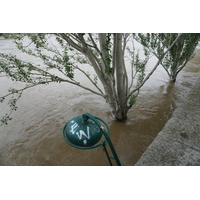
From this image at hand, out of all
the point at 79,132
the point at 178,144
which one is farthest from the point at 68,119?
the point at 79,132

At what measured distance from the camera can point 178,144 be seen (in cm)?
245

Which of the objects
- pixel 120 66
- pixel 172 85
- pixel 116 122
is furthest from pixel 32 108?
pixel 172 85

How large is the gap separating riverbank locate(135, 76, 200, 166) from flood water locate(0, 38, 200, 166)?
4.76 ft

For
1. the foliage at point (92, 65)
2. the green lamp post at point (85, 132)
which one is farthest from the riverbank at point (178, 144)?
the foliage at point (92, 65)

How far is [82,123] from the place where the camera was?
1.36 meters

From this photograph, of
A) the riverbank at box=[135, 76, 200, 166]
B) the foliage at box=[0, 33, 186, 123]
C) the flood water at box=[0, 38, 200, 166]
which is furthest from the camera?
the flood water at box=[0, 38, 200, 166]

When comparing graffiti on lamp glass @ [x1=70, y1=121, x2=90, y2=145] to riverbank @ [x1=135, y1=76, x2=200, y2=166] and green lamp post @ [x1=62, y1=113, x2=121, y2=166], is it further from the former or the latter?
riverbank @ [x1=135, y1=76, x2=200, y2=166]

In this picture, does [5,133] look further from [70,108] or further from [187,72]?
[187,72]

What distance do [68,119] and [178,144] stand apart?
3.86 meters

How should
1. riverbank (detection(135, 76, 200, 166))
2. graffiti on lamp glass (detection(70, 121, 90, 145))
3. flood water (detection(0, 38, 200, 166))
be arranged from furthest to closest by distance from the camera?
flood water (detection(0, 38, 200, 166)), riverbank (detection(135, 76, 200, 166)), graffiti on lamp glass (detection(70, 121, 90, 145))

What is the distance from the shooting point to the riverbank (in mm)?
2176

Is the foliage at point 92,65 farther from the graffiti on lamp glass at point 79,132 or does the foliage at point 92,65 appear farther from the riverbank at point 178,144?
the graffiti on lamp glass at point 79,132

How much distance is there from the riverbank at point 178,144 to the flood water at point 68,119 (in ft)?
4.76

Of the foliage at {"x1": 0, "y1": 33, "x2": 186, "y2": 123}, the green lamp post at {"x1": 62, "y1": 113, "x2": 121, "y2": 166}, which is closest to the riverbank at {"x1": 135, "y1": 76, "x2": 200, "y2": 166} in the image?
the green lamp post at {"x1": 62, "y1": 113, "x2": 121, "y2": 166}
